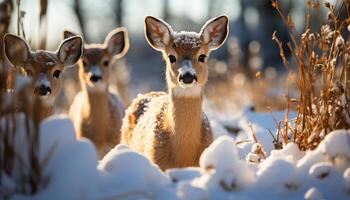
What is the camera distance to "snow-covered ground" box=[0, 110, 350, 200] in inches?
147

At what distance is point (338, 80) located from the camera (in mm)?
5043

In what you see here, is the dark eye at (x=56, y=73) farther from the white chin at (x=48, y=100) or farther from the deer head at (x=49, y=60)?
the white chin at (x=48, y=100)

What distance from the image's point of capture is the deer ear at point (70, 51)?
22.5ft

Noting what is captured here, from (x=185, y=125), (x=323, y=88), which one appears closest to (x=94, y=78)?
(x=185, y=125)

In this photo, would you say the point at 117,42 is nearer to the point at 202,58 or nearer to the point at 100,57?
the point at 100,57

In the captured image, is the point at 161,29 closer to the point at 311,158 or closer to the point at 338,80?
the point at 338,80

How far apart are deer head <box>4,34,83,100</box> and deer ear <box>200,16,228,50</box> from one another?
1309 mm

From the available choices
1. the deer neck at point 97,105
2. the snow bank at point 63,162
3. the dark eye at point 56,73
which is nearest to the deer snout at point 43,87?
the dark eye at point 56,73

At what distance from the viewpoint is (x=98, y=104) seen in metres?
9.01

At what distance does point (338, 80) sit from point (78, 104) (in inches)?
209

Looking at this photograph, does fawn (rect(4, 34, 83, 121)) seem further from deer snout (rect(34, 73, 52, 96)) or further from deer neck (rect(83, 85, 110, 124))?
deer neck (rect(83, 85, 110, 124))

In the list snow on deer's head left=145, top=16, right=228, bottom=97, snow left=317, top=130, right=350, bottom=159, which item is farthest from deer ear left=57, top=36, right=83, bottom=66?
snow left=317, top=130, right=350, bottom=159

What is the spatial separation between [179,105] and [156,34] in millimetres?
939

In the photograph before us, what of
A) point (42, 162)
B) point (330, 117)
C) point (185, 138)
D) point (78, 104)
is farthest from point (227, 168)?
point (78, 104)
